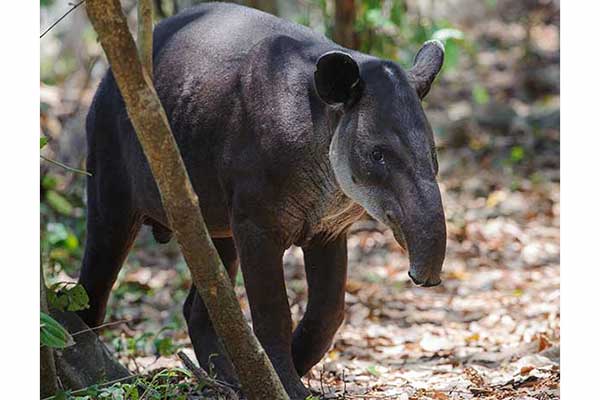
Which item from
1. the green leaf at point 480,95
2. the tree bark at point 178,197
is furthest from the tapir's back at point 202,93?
the green leaf at point 480,95

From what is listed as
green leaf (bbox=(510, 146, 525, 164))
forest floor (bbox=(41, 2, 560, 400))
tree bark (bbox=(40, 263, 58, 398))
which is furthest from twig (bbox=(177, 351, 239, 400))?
green leaf (bbox=(510, 146, 525, 164))

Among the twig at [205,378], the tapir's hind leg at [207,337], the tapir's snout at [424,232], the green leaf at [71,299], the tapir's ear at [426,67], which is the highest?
the tapir's ear at [426,67]

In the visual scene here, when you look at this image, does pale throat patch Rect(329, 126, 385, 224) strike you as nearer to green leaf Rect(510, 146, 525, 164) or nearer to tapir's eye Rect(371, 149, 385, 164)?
tapir's eye Rect(371, 149, 385, 164)

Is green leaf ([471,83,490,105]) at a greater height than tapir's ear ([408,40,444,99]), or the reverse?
tapir's ear ([408,40,444,99])

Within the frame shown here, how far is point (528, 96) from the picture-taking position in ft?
50.1

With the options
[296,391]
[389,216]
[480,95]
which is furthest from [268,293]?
[480,95]

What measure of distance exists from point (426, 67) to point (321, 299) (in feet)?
4.60

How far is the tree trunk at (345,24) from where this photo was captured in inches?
414

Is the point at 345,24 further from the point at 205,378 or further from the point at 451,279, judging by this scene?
the point at 205,378

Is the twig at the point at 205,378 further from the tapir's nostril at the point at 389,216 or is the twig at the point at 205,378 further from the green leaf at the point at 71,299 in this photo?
the tapir's nostril at the point at 389,216

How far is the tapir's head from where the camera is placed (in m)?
4.86

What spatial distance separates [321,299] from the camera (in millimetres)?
6156

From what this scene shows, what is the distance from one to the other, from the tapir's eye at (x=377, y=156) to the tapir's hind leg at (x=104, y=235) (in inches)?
71.7

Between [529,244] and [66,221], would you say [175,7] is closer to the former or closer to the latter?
[66,221]
